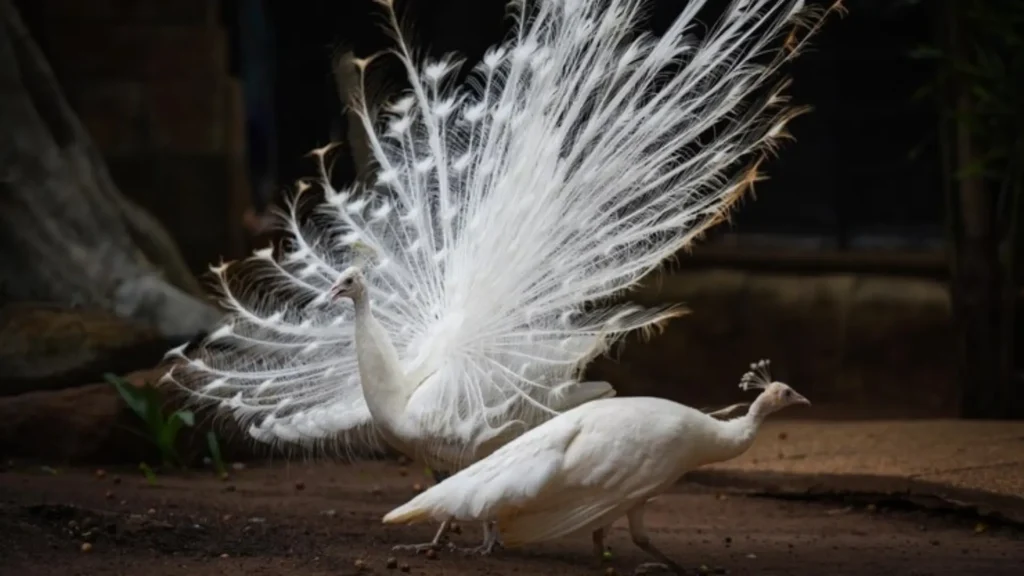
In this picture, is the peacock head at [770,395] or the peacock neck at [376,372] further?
the peacock neck at [376,372]

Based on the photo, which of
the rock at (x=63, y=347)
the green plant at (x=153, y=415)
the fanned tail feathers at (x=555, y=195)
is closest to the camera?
the fanned tail feathers at (x=555, y=195)

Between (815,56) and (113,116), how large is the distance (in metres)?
5.10

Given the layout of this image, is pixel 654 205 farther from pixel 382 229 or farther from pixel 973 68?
pixel 973 68

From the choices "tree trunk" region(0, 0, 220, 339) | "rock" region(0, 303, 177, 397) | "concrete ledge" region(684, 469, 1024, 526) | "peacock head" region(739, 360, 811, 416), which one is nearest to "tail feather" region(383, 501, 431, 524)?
"peacock head" region(739, 360, 811, 416)

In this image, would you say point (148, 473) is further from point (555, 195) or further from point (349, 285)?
point (555, 195)

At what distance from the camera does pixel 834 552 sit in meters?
5.90

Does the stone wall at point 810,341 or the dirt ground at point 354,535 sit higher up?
the stone wall at point 810,341

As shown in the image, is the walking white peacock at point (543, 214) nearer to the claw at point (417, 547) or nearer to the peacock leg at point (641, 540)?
the claw at point (417, 547)

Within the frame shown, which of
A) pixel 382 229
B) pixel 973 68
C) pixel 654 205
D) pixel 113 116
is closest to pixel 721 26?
pixel 654 205

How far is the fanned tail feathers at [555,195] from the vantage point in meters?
5.96

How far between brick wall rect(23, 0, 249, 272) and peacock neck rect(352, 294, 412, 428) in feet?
20.6

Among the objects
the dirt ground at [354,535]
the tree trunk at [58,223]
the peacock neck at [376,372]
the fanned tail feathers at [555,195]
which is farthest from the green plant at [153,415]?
the peacock neck at [376,372]

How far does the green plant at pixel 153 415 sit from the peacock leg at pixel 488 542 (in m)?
2.27

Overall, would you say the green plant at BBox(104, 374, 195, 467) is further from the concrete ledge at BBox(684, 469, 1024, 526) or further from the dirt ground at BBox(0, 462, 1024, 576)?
the concrete ledge at BBox(684, 469, 1024, 526)
